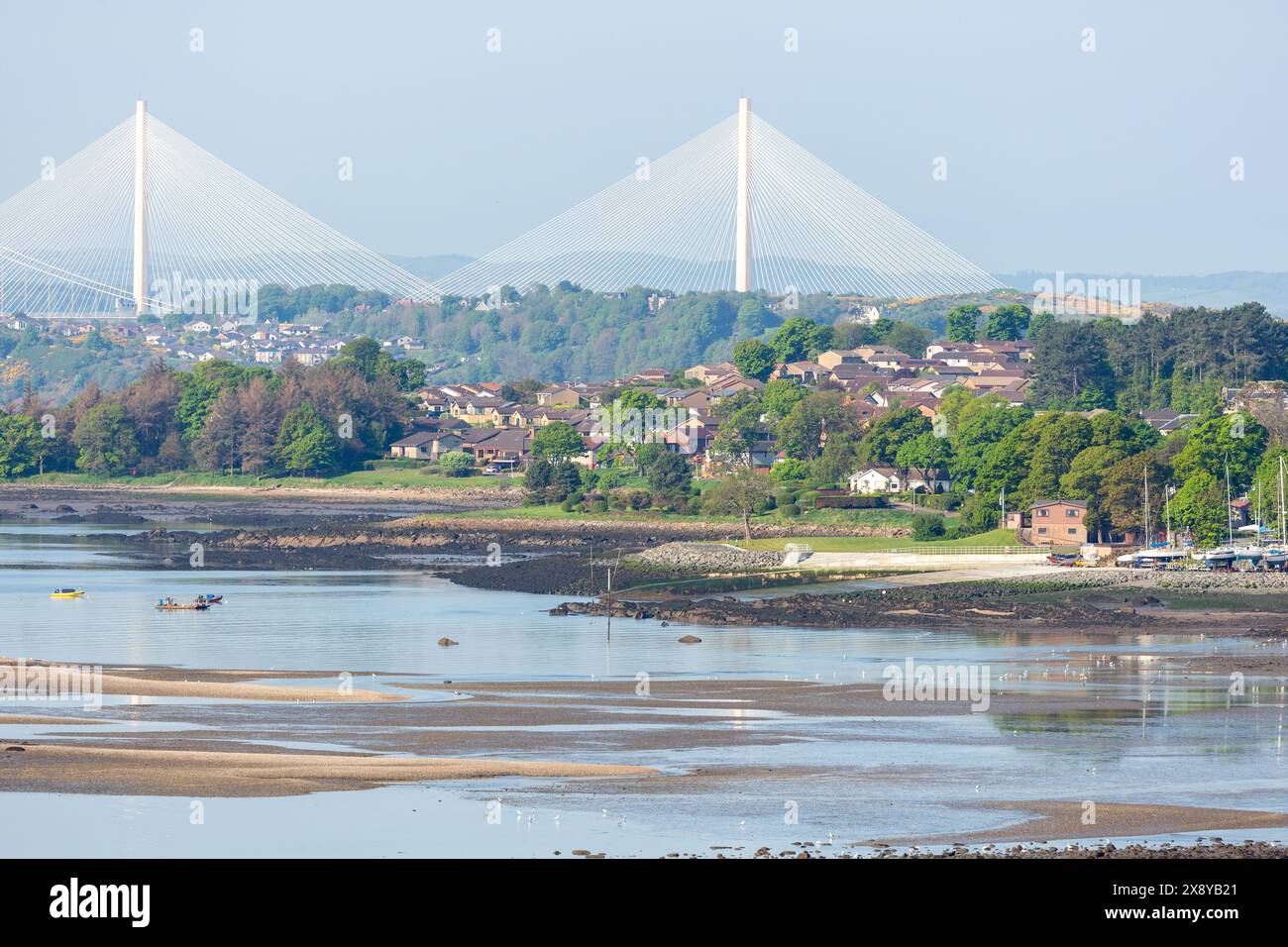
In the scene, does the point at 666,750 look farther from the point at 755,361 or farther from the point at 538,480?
the point at 755,361

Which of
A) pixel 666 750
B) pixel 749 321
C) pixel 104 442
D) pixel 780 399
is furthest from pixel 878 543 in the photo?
pixel 749 321

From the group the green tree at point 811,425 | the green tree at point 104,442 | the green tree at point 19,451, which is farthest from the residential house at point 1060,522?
the green tree at point 19,451

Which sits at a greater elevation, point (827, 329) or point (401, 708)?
point (827, 329)

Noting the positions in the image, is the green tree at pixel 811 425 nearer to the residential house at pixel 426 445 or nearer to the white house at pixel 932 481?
the white house at pixel 932 481

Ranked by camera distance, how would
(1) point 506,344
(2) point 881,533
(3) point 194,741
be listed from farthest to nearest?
(1) point 506,344 < (2) point 881,533 < (3) point 194,741

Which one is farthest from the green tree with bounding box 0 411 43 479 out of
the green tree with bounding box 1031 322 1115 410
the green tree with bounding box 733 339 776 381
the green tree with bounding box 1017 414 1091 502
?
the green tree with bounding box 1017 414 1091 502
